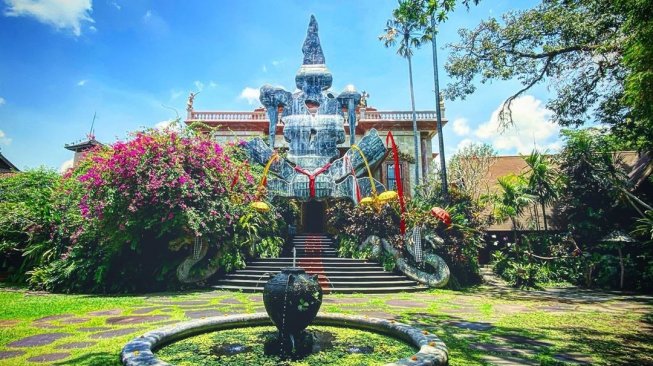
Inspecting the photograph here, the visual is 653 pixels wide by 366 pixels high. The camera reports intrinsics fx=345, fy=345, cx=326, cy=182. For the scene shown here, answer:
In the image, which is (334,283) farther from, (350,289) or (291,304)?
(291,304)

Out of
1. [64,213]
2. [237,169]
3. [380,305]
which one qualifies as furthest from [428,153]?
[64,213]

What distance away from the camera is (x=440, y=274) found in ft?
33.6

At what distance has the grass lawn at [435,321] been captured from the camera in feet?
13.0

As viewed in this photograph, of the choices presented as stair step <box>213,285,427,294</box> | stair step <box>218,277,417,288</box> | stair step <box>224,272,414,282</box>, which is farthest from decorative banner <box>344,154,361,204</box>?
stair step <box>213,285,427,294</box>

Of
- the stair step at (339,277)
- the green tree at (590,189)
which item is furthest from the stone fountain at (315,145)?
the green tree at (590,189)

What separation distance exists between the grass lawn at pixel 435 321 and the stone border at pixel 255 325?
356 mm

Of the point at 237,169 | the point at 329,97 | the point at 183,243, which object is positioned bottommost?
the point at 183,243

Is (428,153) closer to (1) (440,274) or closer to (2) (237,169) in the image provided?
(1) (440,274)

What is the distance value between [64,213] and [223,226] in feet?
15.9

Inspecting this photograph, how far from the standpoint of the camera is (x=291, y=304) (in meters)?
4.06

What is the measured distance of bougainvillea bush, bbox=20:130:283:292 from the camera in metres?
8.66

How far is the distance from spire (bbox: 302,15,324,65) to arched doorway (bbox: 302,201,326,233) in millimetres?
6662

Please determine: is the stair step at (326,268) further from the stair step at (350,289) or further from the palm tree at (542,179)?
the palm tree at (542,179)

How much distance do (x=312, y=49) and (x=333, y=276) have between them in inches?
352
